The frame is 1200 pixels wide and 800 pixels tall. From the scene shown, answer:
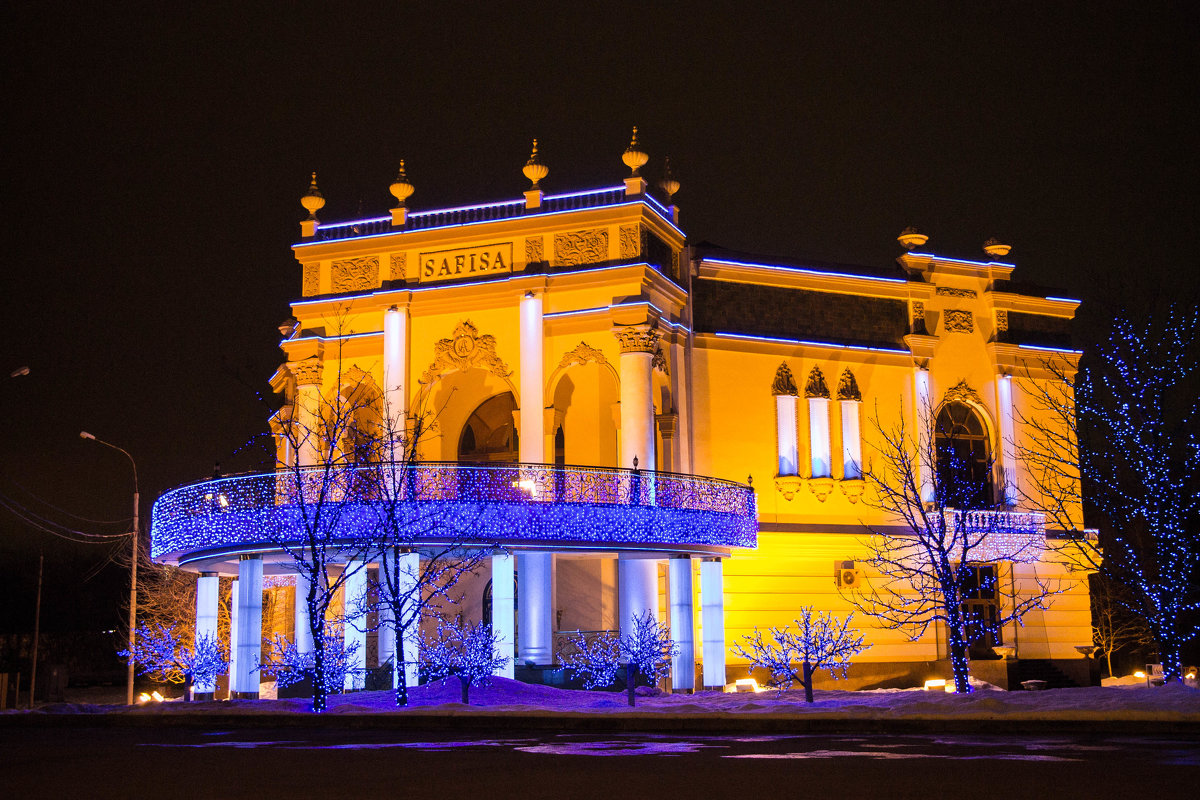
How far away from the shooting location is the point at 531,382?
27438mm

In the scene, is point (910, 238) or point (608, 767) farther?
point (910, 238)

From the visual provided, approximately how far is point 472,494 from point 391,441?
1.90 m

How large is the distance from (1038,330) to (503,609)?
687 inches

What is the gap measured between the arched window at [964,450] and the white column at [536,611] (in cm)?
1118

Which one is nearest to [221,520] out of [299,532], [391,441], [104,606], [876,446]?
[299,532]

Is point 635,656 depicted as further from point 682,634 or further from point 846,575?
point 846,575

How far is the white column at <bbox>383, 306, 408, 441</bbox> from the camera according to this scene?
28188mm

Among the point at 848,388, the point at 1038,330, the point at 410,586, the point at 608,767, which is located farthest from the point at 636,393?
the point at 608,767

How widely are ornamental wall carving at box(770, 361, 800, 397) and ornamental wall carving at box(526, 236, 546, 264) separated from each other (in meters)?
6.68

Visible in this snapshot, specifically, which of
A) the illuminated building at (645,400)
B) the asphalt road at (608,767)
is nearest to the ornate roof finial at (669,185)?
the illuminated building at (645,400)

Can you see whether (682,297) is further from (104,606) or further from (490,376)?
(104,606)

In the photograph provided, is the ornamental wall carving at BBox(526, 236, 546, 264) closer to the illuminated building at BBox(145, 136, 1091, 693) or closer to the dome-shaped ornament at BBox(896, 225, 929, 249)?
the illuminated building at BBox(145, 136, 1091, 693)

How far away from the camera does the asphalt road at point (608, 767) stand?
33.4ft

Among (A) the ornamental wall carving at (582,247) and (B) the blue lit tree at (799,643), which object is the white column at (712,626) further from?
(A) the ornamental wall carving at (582,247)
